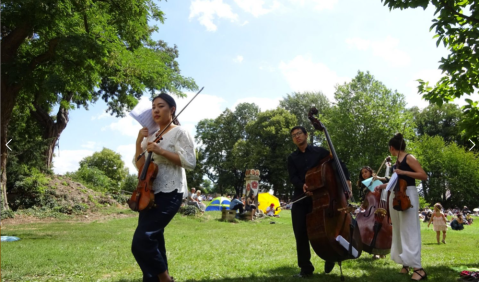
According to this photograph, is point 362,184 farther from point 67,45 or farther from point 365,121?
point 365,121

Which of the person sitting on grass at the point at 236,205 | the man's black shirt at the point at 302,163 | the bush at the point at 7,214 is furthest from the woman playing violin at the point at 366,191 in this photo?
the bush at the point at 7,214

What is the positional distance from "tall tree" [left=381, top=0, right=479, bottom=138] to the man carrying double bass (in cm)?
321

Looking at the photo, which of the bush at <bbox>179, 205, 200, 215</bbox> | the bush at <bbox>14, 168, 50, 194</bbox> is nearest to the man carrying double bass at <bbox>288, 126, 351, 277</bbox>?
the bush at <bbox>179, 205, 200, 215</bbox>

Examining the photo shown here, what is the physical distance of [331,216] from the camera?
473 cm

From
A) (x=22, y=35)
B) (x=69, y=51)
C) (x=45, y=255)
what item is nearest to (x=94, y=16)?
(x=69, y=51)

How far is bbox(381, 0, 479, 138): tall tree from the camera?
652 centimetres

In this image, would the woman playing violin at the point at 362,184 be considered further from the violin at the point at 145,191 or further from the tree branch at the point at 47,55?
the tree branch at the point at 47,55

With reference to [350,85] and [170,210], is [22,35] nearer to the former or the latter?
[170,210]

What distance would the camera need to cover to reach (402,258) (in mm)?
5461

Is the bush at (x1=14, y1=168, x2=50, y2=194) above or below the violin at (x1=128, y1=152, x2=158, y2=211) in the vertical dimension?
above

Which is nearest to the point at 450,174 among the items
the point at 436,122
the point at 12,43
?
the point at 436,122

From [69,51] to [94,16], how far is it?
1655 millimetres

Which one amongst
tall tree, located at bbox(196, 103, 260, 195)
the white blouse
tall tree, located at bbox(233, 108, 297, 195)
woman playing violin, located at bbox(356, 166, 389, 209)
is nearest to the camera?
the white blouse

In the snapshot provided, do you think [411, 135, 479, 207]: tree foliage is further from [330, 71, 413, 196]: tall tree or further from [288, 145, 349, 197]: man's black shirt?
[288, 145, 349, 197]: man's black shirt
